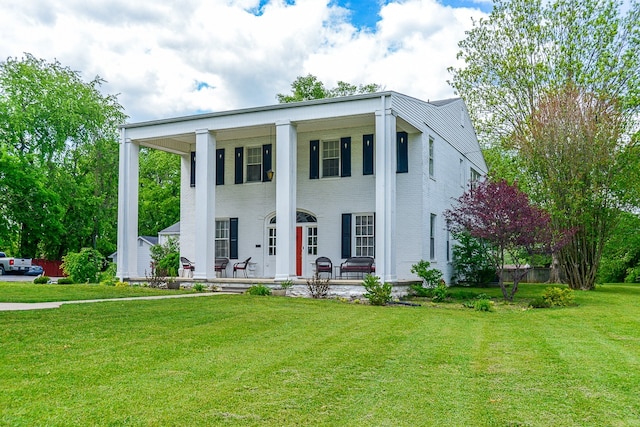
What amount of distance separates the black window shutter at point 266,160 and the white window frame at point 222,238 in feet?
7.58

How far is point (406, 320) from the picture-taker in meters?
10.9

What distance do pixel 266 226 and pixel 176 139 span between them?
443 cm

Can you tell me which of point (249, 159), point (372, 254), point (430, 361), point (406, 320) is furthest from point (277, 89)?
point (430, 361)

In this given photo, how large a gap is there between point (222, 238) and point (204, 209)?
318cm

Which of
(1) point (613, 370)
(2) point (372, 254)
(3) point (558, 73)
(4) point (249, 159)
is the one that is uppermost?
(3) point (558, 73)

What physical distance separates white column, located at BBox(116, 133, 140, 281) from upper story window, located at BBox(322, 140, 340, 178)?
21.5 ft

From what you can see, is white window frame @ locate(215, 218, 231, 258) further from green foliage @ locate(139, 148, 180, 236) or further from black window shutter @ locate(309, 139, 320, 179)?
green foliage @ locate(139, 148, 180, 236)

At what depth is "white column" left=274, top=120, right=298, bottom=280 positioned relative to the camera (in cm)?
1652

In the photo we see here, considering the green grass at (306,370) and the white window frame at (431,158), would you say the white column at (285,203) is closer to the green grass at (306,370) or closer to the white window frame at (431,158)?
the white window frame at (431,158)

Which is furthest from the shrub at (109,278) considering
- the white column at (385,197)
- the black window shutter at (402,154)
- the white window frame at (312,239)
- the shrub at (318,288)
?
the black window shutter at (402,154)

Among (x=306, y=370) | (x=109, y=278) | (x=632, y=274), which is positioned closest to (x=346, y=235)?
(x=109, y=278)

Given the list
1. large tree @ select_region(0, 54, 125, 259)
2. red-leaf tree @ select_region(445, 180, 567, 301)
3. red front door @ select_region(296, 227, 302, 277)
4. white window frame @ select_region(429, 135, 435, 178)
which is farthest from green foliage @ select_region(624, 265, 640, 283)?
large tree @ select_region(0, 54, 125, 259)

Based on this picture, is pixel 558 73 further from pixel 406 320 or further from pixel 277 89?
pixel 277 89

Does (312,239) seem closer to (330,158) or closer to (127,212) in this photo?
(330,158)
